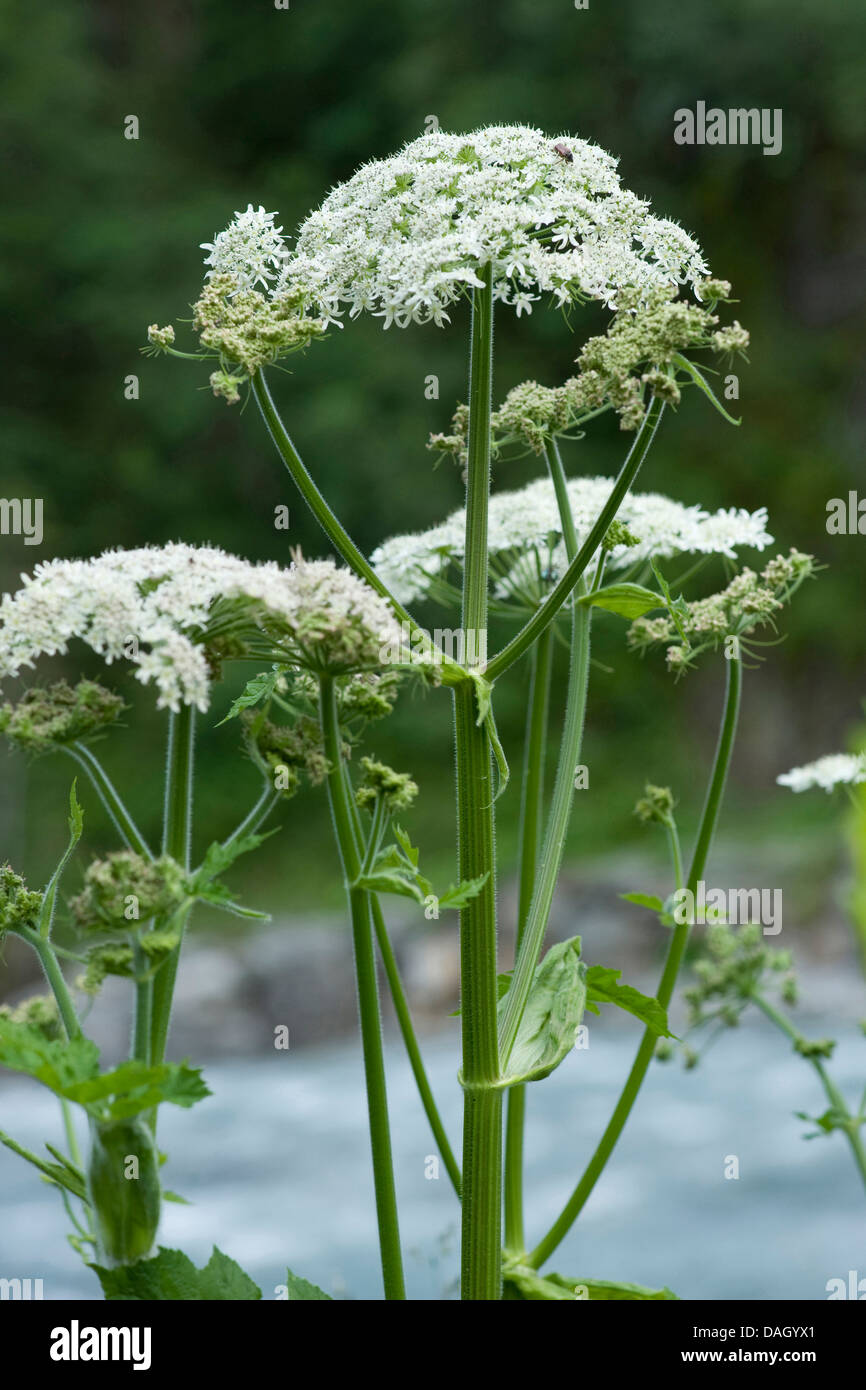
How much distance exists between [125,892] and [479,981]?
0.24 m

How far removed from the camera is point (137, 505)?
183 inches

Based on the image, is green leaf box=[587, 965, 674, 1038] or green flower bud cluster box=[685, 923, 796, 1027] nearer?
green leaf box=[587, 965, 674, 1038]

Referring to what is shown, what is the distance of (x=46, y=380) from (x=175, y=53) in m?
1.51

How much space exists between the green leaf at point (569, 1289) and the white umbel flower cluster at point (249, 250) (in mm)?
639

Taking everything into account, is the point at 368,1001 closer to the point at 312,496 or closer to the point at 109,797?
the point at 109,797

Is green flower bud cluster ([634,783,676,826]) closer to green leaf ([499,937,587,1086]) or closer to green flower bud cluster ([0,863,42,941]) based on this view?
green leaf ([499,937,587,1086])

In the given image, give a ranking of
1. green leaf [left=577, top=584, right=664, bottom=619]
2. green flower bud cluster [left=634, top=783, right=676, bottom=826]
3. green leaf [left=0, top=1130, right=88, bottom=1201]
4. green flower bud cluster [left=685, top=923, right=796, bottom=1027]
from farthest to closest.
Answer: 1. green flower bud cluster [left=685, top=923, right=796, bottom=1027]
2. green flower bud cluster [left=634, top=783, right=676, bottom=826]
3. green leaf [left=577, top=584, right=664, bottom=619]
4. green leaf [left=0, top=1130, right=88, bottom=1201]

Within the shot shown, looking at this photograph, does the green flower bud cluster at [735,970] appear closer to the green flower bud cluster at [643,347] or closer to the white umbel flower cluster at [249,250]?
the green flower bud cluster at [643,347]

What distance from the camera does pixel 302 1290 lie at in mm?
771

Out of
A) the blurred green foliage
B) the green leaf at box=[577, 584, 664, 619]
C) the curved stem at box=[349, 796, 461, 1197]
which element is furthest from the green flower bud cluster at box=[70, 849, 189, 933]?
the blurred green foliage

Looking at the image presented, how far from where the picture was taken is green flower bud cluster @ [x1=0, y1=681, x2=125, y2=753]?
2.16 ft

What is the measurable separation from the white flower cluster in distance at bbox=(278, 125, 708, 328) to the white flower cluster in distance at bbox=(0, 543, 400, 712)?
175mm
